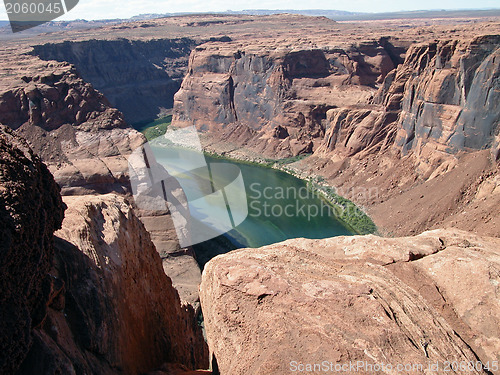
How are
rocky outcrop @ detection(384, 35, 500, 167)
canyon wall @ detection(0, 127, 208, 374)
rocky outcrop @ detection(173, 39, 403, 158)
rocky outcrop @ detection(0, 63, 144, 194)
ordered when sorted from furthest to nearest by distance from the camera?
rocky outcrop @ detection(173, 39, 403, 158) < rocky outcrop @ detection(384, 35, 500, 167) < rocky outcrop @ detection(0, 63, 144, 194) < canyon wall @ detection(0, 127, 208, 374)

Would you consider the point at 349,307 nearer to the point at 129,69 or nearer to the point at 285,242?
the point at 285,242

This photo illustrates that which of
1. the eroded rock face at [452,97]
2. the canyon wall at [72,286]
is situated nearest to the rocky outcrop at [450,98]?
the eroded rock face at [452,97]

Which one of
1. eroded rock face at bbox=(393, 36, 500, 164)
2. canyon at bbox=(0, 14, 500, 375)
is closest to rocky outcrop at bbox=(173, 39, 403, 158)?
canyon at bbox=(0, 14, 500, 375)

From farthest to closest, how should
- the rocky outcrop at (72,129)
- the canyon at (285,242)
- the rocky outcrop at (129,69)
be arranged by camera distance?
the rocky outcrop at (129,69)
the rocky outcrop at (72,129)
the canyon at (285,242)

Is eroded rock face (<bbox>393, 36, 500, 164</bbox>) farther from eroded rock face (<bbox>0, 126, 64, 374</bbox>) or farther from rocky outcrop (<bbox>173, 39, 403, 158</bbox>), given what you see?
eroded rock face (<bbox>0, 126, 64, 374</bbox>)

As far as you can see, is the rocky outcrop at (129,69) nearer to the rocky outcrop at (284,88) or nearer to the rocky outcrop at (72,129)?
the rocky outcrop at (284,88)

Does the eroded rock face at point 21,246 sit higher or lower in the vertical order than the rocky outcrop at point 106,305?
higher
